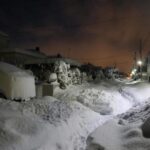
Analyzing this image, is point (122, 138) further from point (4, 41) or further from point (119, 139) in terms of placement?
point (4, 41)

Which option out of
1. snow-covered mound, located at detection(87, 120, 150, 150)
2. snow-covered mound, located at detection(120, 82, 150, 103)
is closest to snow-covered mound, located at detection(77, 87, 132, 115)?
snow-covered mound, located at detection(120, 82, 150, 103)

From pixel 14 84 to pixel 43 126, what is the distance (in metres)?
5.69

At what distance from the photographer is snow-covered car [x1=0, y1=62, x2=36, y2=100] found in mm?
14609

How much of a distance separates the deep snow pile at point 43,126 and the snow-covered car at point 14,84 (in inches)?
106

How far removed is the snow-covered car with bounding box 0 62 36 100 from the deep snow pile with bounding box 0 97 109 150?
106 inches

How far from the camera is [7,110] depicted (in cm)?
1056

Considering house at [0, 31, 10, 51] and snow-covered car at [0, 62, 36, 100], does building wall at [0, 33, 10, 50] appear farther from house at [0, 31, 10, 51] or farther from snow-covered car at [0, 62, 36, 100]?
snow-covered car at [0, 62, 36, 100]

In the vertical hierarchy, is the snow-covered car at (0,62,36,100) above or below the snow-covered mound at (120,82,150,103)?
above

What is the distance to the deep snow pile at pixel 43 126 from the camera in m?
8.50

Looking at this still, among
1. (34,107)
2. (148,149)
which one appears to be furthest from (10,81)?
(148,149)

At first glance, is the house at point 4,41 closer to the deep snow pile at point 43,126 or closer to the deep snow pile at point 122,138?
the deep snow pile at point 43,126

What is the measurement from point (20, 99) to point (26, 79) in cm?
152

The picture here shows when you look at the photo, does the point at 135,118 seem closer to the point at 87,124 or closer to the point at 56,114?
the point at 87,124

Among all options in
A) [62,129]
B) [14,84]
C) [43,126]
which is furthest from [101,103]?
[43,126]
